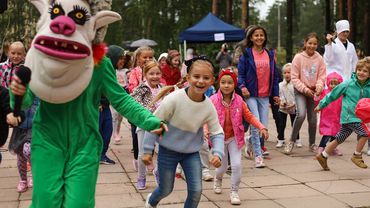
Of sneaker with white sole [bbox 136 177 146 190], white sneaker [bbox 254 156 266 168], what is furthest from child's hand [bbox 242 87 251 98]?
sneaker with white sole [bbox 136 177 146 190]

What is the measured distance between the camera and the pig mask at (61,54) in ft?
12.5

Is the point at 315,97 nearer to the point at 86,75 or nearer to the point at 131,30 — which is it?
the point at 86,75

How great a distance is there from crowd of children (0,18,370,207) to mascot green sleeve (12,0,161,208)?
0.33 m

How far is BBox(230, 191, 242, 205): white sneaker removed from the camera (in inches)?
237

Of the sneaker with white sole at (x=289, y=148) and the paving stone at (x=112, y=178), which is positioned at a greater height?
the paving stone at (x=112, y=178)

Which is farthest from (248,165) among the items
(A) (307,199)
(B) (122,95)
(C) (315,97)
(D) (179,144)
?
(B) (122,95)

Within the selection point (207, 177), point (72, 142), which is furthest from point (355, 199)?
point (72, 142)

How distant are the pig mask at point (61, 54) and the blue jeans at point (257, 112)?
14.3 feet

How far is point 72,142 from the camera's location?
3.96m

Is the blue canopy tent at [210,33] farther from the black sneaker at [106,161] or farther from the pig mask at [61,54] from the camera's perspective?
the pig mask at [61,54]

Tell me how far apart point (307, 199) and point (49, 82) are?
3.50m

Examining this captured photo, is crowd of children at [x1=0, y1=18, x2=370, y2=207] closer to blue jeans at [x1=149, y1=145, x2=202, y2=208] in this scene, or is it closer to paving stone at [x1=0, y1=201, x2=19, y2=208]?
blue jeans at [x1=149, y1=145, x2=202, y2=208]

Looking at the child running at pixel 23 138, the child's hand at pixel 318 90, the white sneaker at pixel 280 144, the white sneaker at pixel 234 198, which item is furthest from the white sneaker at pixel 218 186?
the white sneaker at pixel 280 144

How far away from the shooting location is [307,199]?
6.18 meters
